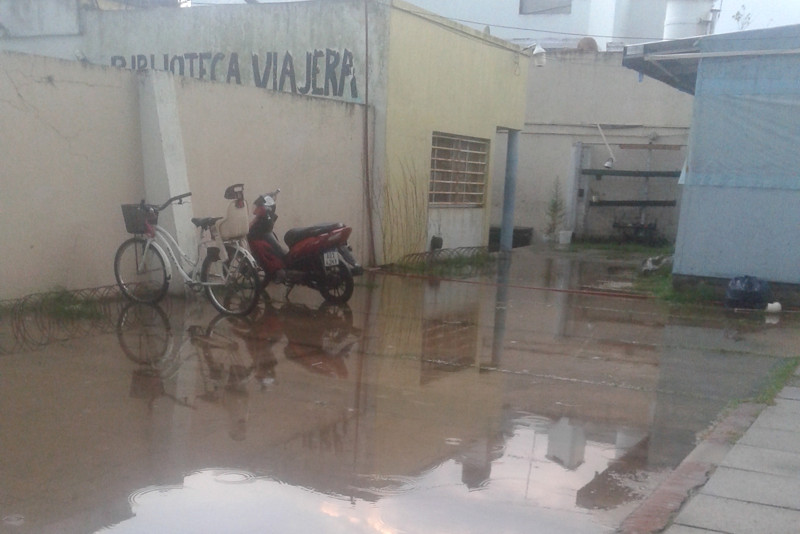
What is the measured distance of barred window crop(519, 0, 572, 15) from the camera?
28.5 meters

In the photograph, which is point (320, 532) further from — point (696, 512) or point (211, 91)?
point (211, 91)

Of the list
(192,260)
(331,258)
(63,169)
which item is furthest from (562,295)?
(63,169)

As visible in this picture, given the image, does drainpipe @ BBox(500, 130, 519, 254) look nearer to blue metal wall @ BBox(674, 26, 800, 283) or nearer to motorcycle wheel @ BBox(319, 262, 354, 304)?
blue metal wall @ BBox(674, 26, 800, 283)

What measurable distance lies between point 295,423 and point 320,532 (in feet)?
5.16

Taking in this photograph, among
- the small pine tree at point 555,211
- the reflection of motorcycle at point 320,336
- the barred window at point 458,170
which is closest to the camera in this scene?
the reflection of motorcycle at point 320,336

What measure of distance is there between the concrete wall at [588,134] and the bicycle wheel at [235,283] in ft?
44.4

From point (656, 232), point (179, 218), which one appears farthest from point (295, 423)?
point (656, 232)

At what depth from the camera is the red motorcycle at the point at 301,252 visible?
9.76 metres

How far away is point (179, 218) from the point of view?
9625 mm

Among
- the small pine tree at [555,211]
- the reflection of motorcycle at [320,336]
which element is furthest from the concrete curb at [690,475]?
the small pine tree at [555,211]

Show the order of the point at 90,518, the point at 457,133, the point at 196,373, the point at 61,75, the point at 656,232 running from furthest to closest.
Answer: the point at 656,232
the point at 457,133
the point at 61,75
the point at 196,373
the point at 90,518

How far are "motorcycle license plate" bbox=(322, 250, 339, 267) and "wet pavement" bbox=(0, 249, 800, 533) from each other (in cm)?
56

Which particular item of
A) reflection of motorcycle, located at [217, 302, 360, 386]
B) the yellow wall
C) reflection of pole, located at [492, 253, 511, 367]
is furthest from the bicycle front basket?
the yellow wall

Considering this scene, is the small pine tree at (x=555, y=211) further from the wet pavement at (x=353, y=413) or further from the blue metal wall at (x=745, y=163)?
the wet pavement at (x=353, y=413)
